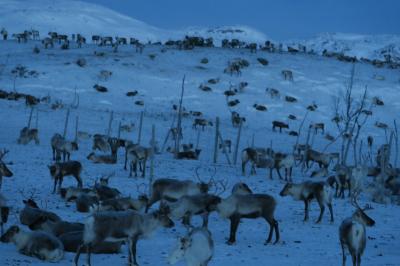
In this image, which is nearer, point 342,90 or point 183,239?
point 183,239

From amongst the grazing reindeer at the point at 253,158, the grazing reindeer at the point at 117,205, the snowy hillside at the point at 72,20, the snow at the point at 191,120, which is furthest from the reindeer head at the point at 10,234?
the snowy hillside at the point at 72,20

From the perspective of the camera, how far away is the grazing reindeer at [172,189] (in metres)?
13.4

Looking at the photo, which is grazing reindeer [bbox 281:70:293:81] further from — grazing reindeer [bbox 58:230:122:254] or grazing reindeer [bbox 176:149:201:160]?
grazing reindeer [bbox 58:230:122:254]

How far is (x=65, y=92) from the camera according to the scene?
4116 centimetres

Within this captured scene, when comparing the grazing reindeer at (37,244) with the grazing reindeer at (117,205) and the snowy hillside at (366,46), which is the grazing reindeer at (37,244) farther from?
the snowy hillside at (366,46)

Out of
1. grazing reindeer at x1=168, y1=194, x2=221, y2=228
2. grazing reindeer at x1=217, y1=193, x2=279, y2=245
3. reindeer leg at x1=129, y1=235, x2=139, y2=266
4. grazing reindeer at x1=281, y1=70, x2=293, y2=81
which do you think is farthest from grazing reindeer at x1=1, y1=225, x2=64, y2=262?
grazing reindeer at x1=281, y1=70, x2=293, y2=81

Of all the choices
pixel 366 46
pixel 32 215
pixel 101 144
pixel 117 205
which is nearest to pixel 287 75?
pixel 101 144

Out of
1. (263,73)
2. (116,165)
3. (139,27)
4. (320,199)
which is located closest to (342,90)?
(263,73)

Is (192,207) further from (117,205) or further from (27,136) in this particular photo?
(27,136)

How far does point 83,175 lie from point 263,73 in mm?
33709

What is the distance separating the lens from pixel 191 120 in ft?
124

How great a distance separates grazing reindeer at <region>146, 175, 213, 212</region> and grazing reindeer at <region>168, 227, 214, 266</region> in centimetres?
640

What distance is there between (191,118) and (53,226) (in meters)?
28.3

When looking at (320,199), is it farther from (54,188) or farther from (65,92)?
(65,92)
